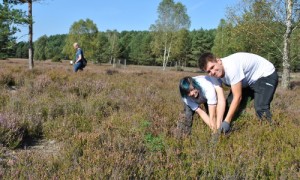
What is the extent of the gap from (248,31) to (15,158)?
52.0ft

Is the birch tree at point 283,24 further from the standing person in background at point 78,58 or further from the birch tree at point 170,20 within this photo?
the birch tree at point 170,20

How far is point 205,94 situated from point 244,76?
1.86 ft

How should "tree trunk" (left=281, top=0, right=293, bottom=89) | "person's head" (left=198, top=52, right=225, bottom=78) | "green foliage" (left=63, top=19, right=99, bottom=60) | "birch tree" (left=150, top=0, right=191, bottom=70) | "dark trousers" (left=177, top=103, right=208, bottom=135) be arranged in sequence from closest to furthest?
"person's head" (left=198, top=52, right=225, bottom=78) → "dark trousers" (left=177, top=103, right=208, bottom=135) → "tree trunk" (left=281, top=0, right=293, bottom=89) → "birch tree" (left=150, top=0, right=191, bottom=70) → "green foliage" (left=63, top=19, right=99, bottom=60)

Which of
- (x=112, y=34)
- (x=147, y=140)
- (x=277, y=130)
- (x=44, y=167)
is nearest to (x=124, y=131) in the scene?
(x=147, y=140)

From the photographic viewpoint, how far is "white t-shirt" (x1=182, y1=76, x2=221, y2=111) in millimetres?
4020

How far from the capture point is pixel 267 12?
636 inches

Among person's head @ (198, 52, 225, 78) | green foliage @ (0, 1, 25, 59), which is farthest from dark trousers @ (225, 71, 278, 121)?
green foliage @ (0, 1, 25, 59)

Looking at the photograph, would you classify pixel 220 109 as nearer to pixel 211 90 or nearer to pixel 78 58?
pixel 211 90

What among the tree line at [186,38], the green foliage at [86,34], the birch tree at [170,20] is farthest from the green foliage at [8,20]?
the green foliage at [86,34]

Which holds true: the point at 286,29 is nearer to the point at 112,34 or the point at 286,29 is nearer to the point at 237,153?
the point at 237,153

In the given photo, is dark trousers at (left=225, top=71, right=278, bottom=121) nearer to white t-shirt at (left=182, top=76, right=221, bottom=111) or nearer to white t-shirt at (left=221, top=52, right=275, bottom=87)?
white t-shirt at (left=221, top=52, right=275, bottom=87)

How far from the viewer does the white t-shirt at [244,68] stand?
3703 millimetres

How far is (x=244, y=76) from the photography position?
3.80 metres

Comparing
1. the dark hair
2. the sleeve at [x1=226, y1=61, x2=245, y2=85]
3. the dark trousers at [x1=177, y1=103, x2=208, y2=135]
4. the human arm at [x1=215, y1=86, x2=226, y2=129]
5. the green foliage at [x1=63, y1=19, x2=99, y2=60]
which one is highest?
the green foliage at [x1=63, y1=19, x2=99, y2=60]
